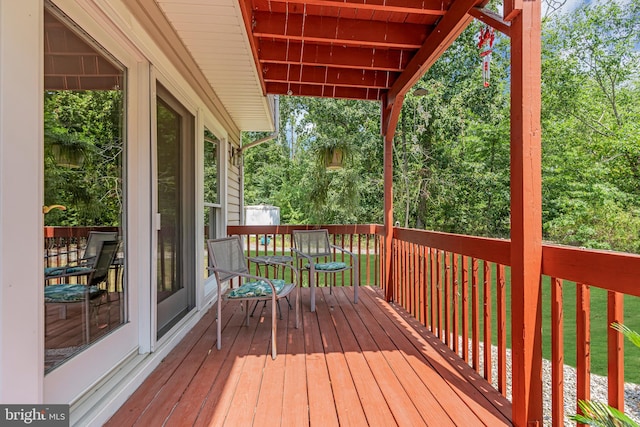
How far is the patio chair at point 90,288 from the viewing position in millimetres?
1598

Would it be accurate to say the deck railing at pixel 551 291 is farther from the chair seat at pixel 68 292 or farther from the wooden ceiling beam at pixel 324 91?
the chair seat at pixel 68 292

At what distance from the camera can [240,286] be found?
311 cm

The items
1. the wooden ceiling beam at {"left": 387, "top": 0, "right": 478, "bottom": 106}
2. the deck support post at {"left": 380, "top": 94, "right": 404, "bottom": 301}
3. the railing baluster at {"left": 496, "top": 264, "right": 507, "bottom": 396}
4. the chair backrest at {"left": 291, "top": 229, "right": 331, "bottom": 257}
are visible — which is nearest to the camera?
the railing baluster at {"left": 496, "top": 264, "right": 507, "bottom": 396}

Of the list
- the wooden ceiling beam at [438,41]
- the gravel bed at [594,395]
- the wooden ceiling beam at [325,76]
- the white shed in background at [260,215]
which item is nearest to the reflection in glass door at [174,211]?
the wooden ceiling beam at [325,76]

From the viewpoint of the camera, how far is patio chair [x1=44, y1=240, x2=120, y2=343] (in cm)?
160

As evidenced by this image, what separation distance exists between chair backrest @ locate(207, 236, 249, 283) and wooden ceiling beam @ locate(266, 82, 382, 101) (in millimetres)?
1921

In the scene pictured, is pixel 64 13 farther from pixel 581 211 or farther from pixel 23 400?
pixel 581 211

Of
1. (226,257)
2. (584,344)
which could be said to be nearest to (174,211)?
(226,257)

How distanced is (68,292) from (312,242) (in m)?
3.09

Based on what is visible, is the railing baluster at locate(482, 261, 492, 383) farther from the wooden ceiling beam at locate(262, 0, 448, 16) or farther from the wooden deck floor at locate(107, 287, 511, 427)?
the wooden ceiling beam at locate(262, 0, 448, 16)

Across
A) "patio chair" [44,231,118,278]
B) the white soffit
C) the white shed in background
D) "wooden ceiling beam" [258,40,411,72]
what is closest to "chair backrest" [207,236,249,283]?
"patio chair" [44,231,118,278]

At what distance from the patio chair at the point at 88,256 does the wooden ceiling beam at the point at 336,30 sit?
1.94 m

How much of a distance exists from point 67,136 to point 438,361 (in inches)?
103

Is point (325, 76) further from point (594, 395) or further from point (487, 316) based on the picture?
point (594, 395)
